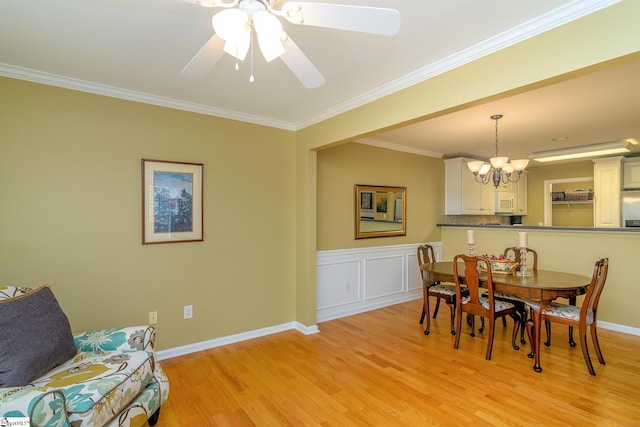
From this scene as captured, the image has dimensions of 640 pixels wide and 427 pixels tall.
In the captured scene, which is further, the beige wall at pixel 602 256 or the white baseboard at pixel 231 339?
the beige wall at pixel 602 256

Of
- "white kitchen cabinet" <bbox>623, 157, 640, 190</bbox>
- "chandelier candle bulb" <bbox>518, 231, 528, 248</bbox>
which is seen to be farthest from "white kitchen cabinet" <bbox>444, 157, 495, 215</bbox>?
"chandelier candle bulb" <bbox>518, 231, 528, 248</bbox>

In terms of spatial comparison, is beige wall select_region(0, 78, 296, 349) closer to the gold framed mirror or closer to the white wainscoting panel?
the white wainscoting panel

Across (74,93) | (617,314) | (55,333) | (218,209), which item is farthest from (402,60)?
(617,314)

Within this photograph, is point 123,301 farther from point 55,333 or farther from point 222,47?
point 222,47

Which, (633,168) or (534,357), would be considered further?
(633,168)

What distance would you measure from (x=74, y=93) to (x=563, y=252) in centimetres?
548

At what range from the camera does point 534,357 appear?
288cm

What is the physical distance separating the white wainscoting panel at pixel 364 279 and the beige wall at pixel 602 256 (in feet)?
4.70

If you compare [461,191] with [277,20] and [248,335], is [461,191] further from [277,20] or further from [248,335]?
[277,20]

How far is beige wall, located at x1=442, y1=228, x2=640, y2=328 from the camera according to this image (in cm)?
362

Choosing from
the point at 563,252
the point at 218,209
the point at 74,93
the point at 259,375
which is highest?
the point at 74,93

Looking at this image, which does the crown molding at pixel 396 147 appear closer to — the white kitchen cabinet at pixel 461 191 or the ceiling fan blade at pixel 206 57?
the white kitchen cabinet at pixel 461 191

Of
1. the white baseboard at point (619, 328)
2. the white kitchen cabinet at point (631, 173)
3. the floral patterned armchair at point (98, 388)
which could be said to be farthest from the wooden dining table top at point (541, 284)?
the white kitchen cabinet at point (631, 173)

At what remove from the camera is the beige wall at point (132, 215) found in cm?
244
